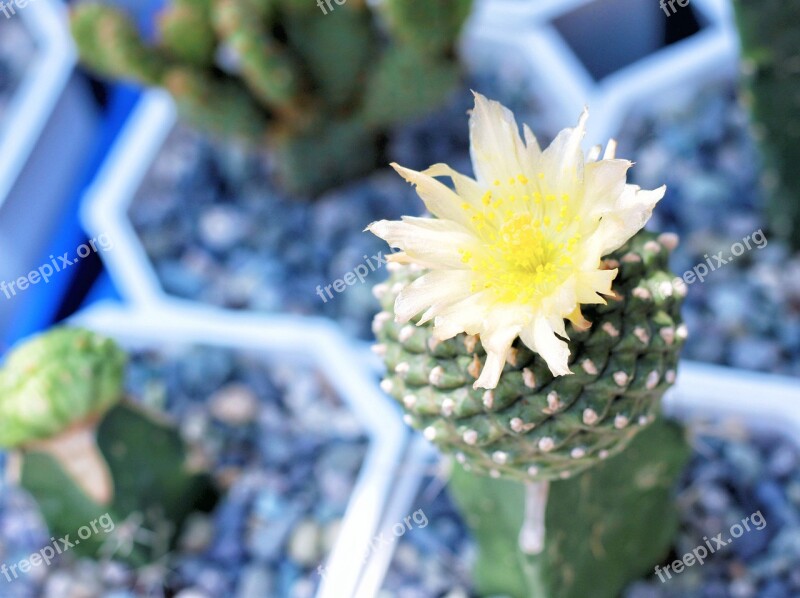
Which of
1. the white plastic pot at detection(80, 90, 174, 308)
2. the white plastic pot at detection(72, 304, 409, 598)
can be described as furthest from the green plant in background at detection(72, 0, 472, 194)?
the white plastic pot at detection(72, 304, 409, 598)

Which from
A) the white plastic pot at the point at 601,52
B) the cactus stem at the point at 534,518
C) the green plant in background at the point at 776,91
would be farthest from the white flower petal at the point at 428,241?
the white plastic pot at the point at 601,52

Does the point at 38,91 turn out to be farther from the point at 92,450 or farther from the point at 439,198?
the point at 439,198

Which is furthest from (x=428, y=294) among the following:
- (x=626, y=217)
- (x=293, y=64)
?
(x=293, y=64)

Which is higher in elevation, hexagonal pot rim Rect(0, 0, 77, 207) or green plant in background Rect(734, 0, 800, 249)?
hexagonal pot rim Rect(0, 0, 77, 207)

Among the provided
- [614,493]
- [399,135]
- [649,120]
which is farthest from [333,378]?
[649,120]

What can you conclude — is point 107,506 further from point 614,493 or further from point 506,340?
point 506,340

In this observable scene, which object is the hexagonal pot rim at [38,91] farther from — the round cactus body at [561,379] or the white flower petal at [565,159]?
the white flower petal at [565,159]

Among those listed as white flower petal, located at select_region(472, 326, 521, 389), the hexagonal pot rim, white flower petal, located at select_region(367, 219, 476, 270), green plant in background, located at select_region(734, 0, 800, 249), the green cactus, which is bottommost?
green plant in background, located at select_region(734, 0, 800, 249)

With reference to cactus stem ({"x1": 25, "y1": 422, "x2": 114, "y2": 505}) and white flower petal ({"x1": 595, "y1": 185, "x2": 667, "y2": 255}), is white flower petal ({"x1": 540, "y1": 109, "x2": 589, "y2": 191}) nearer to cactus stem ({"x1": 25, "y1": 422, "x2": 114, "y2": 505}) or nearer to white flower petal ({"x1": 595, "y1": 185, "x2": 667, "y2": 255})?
white flower petal ({"x1": 595, "y1": 185, "x2": 667, "y2": 255})
